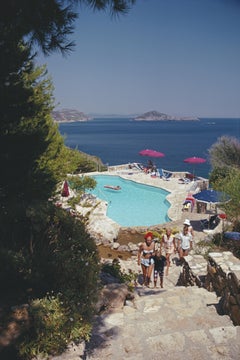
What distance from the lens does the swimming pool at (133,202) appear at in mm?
18656

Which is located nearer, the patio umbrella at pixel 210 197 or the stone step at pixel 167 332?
the stone step at pixel 167 332

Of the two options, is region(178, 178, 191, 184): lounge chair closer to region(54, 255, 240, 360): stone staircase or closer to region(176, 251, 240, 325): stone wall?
region(176, 251, 240, 325): stone wall

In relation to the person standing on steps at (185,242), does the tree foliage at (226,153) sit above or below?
above

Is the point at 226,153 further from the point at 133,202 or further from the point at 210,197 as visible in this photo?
the point at 210,197

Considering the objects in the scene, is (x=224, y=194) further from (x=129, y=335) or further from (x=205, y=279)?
(x=129, y=335)

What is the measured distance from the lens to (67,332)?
12.5 ft

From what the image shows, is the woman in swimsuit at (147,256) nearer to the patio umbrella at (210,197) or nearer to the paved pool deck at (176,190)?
the paved pool deck at (176,190)

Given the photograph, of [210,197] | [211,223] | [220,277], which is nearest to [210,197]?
[210,197]

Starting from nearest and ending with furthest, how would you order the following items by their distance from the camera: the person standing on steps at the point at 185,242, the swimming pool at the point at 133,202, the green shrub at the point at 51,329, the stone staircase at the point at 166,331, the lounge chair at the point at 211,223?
the green shrub at the point at 51,329, the stone staircase at the point at 166,331, the person standing on steps at the point at 185,242, the lounge chair at the point at 211,223, the swimming pool at the point at 133,202

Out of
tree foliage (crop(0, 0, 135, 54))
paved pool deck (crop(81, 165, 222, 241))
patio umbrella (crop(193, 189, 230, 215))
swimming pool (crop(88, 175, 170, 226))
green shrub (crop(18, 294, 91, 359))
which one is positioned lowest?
swimming pool (crop(88, 175, 170, 226))

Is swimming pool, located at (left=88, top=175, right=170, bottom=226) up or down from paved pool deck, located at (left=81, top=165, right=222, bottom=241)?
down

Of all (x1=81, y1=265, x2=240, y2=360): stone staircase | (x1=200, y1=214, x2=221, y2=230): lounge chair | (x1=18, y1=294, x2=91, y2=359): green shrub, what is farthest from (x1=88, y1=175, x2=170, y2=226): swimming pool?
(x1=18, y1=294, x2=91, y2=359): green shrub

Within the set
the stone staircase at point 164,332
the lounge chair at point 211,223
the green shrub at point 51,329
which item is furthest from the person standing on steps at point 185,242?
the green shrub at point 51,329

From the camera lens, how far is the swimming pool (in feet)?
61.2
